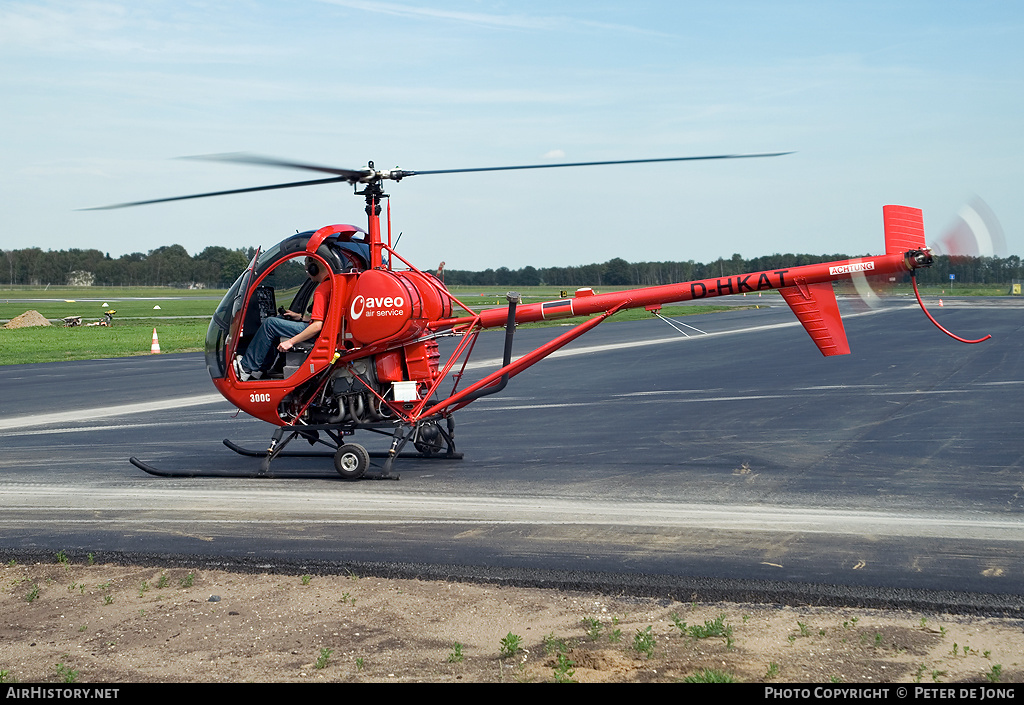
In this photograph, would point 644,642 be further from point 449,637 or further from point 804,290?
point 804,290

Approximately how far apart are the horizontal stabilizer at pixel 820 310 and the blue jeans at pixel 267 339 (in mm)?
5485

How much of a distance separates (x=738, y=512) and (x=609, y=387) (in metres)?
10.4

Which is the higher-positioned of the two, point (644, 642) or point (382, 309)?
point (382, 309)

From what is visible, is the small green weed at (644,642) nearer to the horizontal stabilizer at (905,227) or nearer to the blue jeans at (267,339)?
the horizontal stabilizer at (905,227)

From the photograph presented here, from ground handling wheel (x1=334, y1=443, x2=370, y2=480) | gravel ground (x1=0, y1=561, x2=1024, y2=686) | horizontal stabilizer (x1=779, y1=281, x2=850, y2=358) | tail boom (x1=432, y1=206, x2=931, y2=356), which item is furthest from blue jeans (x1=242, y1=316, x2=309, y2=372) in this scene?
horizontal stabilizer (x1=779, y1=281, x2=850, y2=358)

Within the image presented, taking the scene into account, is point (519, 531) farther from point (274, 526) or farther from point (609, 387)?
point (609, 387)

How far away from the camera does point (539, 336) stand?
3503cm

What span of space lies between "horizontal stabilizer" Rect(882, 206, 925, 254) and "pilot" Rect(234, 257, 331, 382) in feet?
19.7

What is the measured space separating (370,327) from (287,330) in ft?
3.31

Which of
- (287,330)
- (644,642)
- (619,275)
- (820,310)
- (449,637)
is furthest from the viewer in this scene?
(619,275)

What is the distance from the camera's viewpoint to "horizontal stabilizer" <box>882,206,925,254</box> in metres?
9.35

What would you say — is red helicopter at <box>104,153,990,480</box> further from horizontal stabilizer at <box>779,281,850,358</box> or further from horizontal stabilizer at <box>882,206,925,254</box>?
horizontal stabilizer at <box>882,206,925,254</box>

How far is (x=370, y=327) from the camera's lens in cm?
1016

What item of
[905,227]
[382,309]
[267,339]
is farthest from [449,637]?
[905,227]
